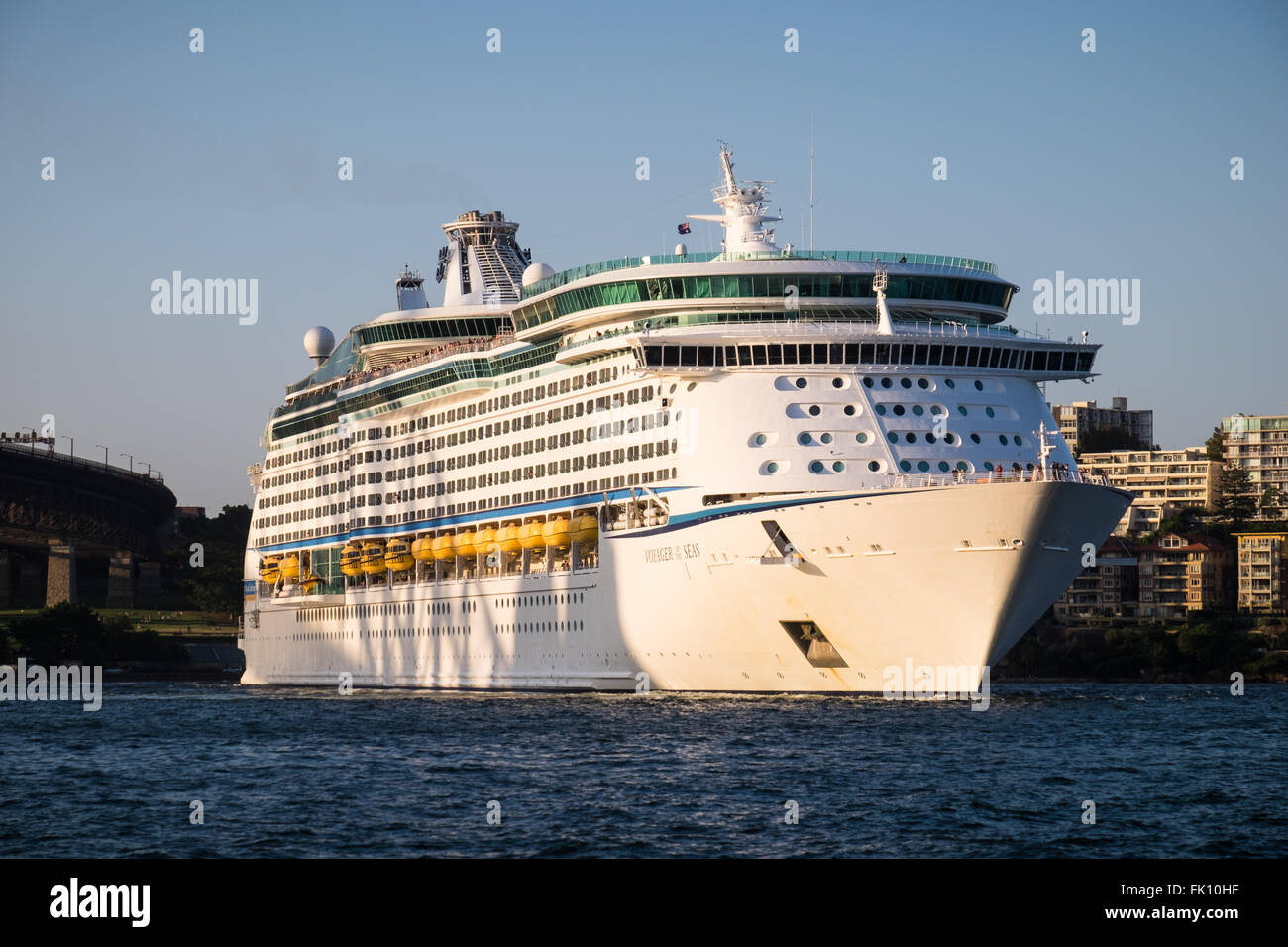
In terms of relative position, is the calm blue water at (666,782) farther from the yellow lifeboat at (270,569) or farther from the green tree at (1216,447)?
the green tree at (1216,447)

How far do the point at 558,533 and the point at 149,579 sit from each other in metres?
104

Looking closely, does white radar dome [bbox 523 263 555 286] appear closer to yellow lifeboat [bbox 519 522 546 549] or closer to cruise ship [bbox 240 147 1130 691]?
cruise ship [bbox 240 147 1130 691]

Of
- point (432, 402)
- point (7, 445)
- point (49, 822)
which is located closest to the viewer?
point (49, 822)

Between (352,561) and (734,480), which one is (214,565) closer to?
(352,561)

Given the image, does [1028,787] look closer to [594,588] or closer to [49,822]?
[49,822]

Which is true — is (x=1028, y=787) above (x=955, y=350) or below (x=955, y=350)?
below

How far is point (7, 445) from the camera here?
445 ft

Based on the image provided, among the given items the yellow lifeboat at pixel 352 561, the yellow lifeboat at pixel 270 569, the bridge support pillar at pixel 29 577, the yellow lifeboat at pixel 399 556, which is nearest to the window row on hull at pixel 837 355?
the yellow lifeboat at pixel 399 556

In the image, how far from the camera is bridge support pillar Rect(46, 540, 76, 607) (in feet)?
454

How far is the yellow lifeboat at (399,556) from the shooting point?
7131cm

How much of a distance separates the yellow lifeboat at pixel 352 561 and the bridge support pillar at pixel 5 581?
273 ft

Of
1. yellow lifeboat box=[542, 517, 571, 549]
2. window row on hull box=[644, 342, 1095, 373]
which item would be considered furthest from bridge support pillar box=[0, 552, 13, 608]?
window row on hull box=[644, 342, 1095, 373]

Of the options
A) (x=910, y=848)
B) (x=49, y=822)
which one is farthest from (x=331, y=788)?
(x=910, y=848)

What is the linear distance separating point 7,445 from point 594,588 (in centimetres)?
9339
